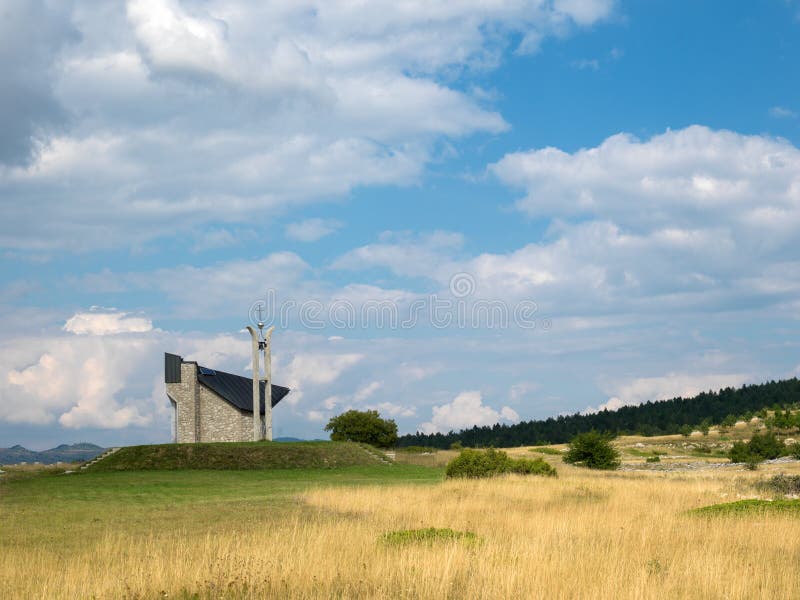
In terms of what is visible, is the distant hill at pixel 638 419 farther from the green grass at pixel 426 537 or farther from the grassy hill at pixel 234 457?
the green grass at pixel 426 537

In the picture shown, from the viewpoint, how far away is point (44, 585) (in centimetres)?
874

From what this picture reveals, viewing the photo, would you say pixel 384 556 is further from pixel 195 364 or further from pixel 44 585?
pixel 195 364

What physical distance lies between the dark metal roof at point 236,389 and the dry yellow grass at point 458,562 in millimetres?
40730

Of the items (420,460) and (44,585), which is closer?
(44,585)

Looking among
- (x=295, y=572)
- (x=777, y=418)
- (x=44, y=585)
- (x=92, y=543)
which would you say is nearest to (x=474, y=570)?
(x=295, y=572)

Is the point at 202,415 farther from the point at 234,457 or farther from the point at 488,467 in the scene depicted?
the point at 488,467

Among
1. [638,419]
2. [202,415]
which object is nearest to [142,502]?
[202,415]

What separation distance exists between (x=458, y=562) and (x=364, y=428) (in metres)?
56.8

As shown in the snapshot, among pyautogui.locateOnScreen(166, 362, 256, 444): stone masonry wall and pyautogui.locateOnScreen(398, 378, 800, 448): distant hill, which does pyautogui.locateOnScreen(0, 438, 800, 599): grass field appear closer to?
pyautogui.locateOnScreen(166, 362, 256, 444): stone masonry wall

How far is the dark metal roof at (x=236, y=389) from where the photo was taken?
5556 cm

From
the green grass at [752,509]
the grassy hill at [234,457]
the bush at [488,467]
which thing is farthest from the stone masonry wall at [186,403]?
the green grass at [752,509]

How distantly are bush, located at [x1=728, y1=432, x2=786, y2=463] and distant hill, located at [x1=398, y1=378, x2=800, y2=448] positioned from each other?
2811 inches

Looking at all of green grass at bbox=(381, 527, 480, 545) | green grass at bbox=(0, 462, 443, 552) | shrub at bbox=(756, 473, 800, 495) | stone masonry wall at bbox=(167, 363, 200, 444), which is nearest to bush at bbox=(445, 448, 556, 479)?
green grass at bbox=(0, 462, 443, 552)

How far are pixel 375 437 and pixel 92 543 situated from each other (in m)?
52.9
